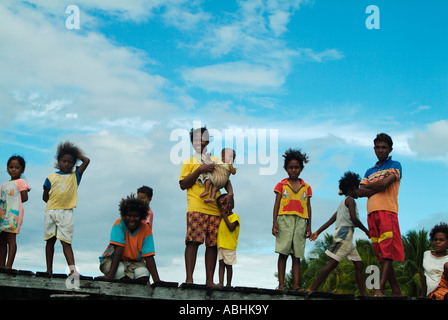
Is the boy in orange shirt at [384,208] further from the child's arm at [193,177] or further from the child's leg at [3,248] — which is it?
the child's leg at [3,248]

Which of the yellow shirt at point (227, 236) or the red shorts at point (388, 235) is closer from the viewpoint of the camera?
the red shorts at point (388, 235)

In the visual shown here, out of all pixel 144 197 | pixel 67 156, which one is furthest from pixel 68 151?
pixel 144 197

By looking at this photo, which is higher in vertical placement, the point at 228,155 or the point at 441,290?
the point at 228,155

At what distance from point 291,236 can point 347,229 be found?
1009mm

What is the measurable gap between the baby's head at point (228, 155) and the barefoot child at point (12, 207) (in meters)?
3.01

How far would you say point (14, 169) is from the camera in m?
7.73

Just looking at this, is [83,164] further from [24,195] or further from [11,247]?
[11,247]

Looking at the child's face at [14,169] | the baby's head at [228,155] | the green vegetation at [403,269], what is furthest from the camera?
the green vegetation at [403,269]

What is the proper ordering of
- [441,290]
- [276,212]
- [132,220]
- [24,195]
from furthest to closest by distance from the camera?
A: [24,195] → [276,212] → [132,220] → [441,290]

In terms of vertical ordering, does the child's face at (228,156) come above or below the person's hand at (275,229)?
above

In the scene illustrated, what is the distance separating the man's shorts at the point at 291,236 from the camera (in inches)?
279

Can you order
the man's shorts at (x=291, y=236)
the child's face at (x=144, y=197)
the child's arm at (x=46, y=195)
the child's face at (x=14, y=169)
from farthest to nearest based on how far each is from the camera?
the child's face at (x=144, y=197) → the child's face at (x=14, y=169) → the child's arm at (x=46, y=195) → the man's shorts at (x=291, y=236)

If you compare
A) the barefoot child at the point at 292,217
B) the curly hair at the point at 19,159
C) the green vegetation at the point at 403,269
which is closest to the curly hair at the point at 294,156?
the barefoot child at the point at 292,217
